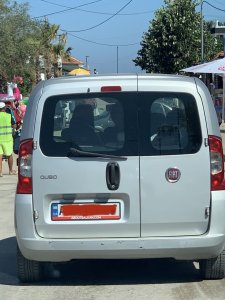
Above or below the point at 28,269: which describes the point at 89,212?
above

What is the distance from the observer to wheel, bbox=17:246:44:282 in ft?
19.2

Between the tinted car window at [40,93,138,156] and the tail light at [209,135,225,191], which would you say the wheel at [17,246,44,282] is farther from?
the tail light at [209,135,225,191]

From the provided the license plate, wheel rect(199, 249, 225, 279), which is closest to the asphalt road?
wheel rect(199, 249, 225, 279)

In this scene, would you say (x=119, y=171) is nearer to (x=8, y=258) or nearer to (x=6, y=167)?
(x=8, y=258)

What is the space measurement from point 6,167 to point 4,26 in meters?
17.2

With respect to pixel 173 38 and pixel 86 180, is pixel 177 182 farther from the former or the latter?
pixel 173 38

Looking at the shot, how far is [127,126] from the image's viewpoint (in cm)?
550

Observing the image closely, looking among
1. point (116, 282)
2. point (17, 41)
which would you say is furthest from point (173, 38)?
point (116, 282)

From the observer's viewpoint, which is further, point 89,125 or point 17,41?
point 17,41

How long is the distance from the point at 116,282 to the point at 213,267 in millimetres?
918

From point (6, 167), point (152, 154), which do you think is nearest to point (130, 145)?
point (152, 154)

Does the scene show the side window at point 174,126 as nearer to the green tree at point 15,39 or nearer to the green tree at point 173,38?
the green tree at point 15,39

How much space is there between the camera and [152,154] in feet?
17.9

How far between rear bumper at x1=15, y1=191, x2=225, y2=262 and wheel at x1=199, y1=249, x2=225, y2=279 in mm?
287
